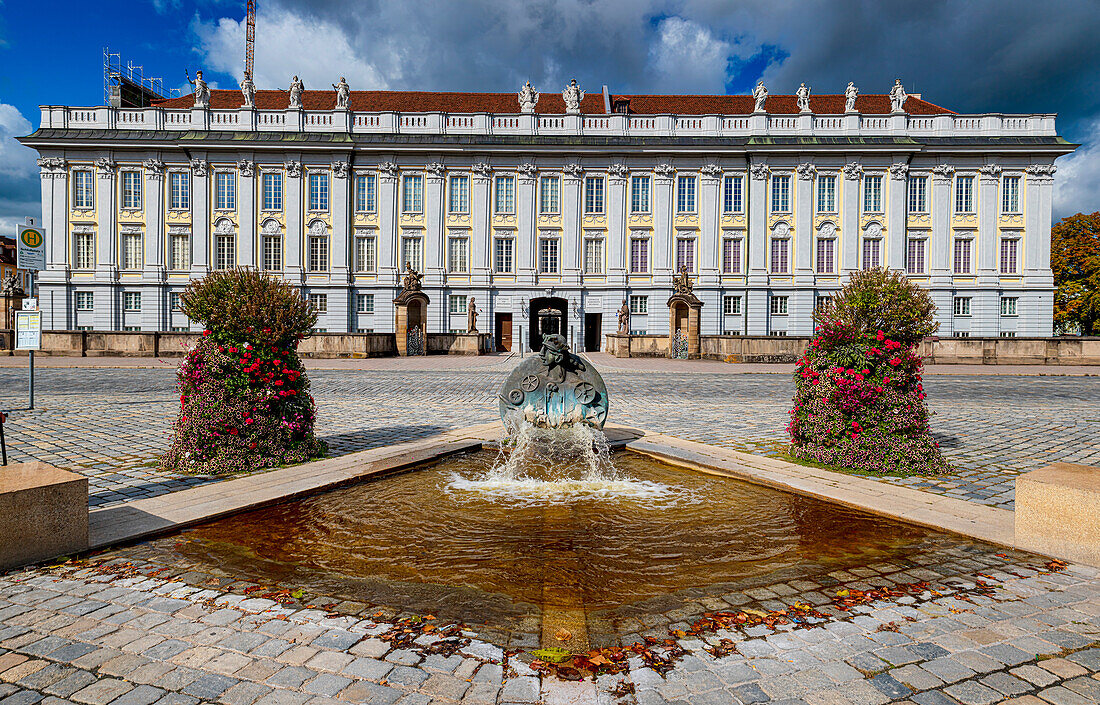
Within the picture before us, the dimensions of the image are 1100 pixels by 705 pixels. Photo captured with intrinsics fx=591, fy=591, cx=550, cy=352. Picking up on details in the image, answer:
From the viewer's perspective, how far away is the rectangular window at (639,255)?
44094mm

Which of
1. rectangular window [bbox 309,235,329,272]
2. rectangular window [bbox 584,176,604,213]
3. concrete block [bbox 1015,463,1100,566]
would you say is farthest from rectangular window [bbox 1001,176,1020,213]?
concrete block [bbox 1015,463,1100,566]

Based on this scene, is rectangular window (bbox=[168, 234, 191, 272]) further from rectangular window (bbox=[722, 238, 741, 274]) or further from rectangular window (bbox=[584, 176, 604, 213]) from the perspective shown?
rectangular window (bbox=[722, 238, 741, 274])

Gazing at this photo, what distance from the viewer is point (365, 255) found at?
145 ft

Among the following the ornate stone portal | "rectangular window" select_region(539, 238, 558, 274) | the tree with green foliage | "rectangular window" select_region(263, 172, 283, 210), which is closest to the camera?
the ornate stone portal

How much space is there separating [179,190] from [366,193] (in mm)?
13638

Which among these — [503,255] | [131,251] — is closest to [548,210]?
[503,255]

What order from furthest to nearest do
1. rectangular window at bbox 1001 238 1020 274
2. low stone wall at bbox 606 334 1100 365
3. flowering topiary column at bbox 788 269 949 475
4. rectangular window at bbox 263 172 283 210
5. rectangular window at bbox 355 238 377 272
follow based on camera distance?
rectangular window at bbox 355 238 377 272 < rectangular window at bbox 263 172 283 210 < rectangular window at bbox 1001 238 1020 274 < low stone wall at bbox 606 334 1100 365 < flowering topiary column at bbox 788 269 949 475

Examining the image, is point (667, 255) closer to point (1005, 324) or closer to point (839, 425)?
point (1005, 324)

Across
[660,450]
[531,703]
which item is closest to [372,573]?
[531,703]

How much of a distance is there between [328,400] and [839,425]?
34.9ft

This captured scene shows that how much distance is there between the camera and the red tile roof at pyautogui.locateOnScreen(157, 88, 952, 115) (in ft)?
155

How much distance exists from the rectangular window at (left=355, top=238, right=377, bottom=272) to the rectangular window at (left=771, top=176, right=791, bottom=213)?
2996cm

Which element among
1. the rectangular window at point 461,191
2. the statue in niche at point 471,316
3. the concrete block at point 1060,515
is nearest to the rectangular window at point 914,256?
the statue in niche at point 471,316

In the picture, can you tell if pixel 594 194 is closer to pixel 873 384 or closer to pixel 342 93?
pixel 342 93
